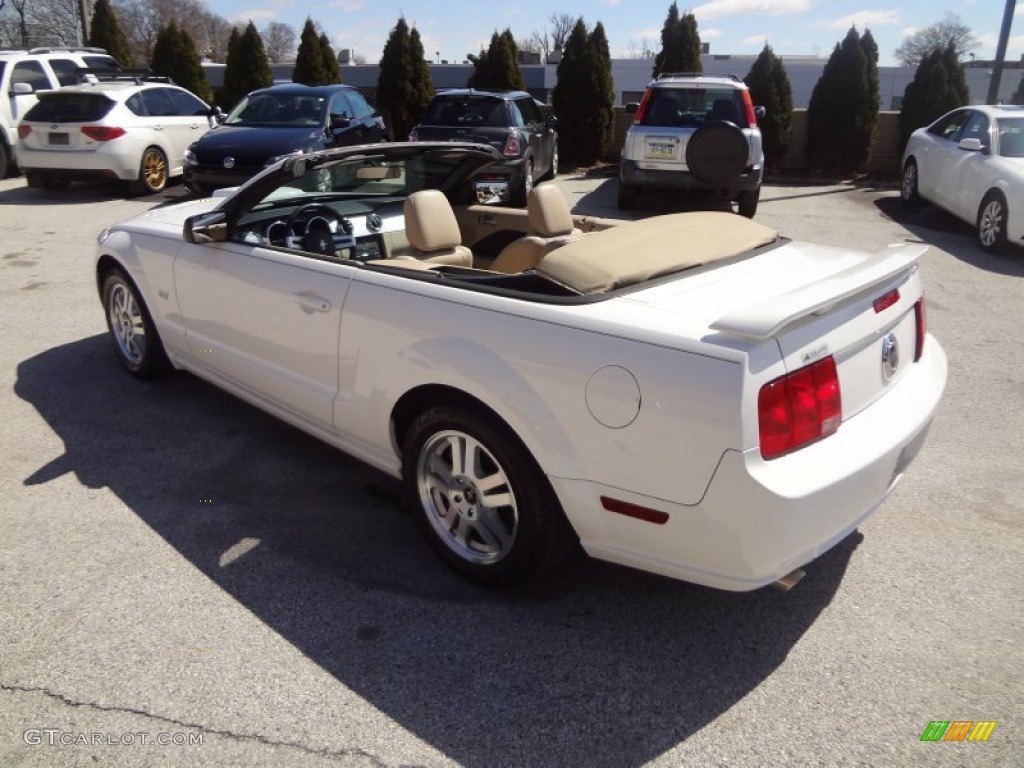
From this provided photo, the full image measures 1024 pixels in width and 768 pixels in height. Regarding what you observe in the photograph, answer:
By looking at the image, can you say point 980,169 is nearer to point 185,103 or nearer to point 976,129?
point 976,129

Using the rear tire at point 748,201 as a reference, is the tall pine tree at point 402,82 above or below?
above

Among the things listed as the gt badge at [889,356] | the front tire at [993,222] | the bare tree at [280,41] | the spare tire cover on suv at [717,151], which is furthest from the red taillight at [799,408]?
the bare tree at [280,41]

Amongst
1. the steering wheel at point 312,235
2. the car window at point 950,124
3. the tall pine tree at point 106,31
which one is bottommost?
the car window at point 950,124

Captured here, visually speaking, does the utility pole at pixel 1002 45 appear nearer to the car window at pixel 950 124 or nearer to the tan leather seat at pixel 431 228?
the car window at pixel 950 124

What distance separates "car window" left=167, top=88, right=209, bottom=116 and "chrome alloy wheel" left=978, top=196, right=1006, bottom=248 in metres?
11.6

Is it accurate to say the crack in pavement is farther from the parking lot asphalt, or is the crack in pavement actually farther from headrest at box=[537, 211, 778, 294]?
headrest at box=[537, 211, 778, 294]

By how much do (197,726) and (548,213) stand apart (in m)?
2.76

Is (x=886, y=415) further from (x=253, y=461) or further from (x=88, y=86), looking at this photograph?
(x=88, y=86)

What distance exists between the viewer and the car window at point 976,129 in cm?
1009

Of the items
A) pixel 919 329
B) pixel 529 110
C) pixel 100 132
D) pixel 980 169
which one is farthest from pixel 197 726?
pixel 529 110

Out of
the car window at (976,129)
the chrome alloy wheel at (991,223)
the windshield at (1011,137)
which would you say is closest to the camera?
the chrome alloy wheel at (991,223)

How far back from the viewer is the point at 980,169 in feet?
31.9

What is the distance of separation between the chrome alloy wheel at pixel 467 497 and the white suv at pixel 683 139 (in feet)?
26.3

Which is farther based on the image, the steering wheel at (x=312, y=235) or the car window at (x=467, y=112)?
the car window at (x=467, y=112)
